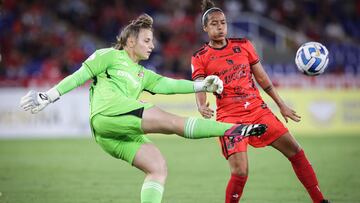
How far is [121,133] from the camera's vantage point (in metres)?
6.25

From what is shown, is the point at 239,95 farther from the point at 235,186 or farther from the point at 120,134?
the point at 120,134

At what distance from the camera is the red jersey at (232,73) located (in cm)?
748

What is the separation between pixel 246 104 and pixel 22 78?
1247 cm

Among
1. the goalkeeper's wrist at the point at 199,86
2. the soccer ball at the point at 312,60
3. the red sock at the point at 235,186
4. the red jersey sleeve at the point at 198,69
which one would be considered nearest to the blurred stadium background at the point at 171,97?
the red sock at the point at 235,186

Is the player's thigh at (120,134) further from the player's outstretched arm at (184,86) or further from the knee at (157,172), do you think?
the player's outstretched arm at (184,86)

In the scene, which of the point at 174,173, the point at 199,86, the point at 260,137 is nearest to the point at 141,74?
the point at 199,86

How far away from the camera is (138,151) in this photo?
6.40m

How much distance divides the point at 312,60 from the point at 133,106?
2443 millimetres

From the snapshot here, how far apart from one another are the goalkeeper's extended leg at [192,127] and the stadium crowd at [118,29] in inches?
511

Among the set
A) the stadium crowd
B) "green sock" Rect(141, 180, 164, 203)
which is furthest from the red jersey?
the stadium crowd

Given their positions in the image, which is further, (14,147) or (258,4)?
(258,4)

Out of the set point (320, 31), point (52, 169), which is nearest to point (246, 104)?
point (52, 169)

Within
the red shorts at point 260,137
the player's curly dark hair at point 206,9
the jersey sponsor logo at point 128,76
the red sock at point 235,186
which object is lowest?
the red sock at point 235,186

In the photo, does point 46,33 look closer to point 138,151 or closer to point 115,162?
point 115,162
